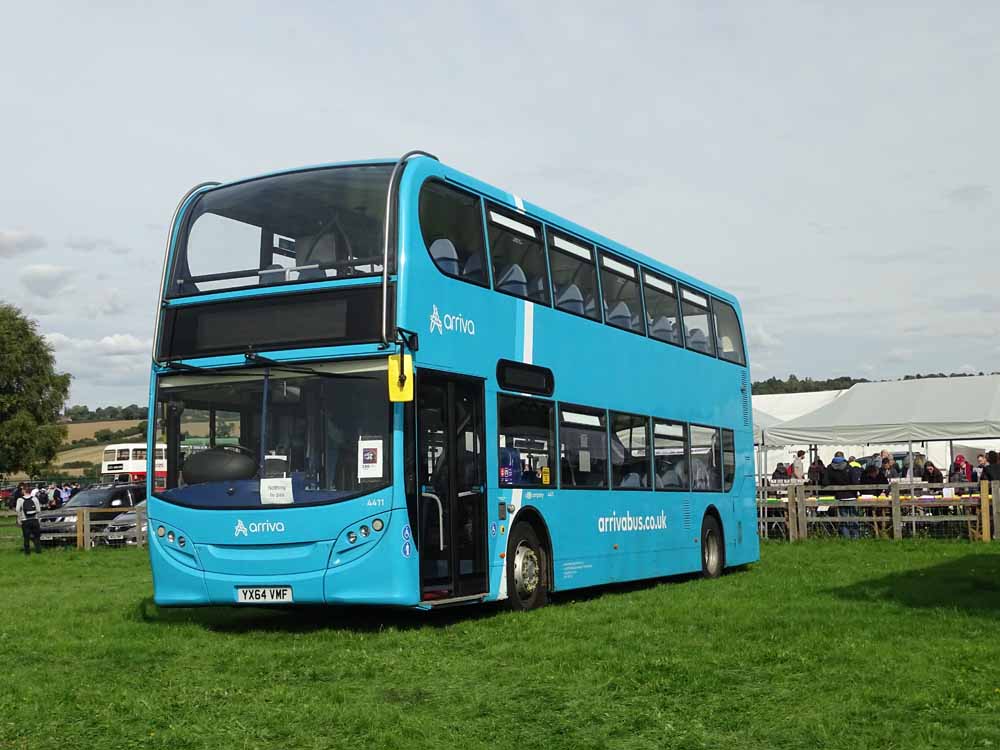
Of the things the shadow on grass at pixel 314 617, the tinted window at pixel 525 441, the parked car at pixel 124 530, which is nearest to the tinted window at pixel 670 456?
the shadow on grass at pixel 314 617

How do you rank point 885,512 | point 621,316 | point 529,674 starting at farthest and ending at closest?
point 885,512 → point 621,316 → point 529,674

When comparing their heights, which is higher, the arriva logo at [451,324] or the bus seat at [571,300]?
the bus seat at [571,300]

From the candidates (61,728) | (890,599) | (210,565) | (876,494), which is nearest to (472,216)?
(210,565)

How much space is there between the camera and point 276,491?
38.7 ft

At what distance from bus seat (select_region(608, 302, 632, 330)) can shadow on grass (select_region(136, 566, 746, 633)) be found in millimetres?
3465

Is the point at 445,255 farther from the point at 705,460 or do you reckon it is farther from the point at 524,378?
the point at 705,460

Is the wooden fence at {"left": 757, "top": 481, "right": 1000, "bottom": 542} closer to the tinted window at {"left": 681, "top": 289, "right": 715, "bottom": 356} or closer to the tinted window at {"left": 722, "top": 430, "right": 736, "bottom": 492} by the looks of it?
the tinted window at {"left": 722, "top": 430, "right": 736, "bottom": 492}

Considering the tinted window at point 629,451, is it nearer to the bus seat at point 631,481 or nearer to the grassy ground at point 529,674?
the bus seat at point 631,481

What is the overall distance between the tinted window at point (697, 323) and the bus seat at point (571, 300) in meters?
3.85

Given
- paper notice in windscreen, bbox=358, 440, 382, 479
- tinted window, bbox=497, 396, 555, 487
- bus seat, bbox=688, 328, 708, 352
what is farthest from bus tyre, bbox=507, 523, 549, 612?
bus seat, bbox=688, 328, 708, 352

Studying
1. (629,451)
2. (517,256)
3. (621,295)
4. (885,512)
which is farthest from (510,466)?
(885,512)

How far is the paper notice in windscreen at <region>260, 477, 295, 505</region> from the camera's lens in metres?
11.8

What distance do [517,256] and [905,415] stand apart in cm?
1981

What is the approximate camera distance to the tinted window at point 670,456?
1769cm
